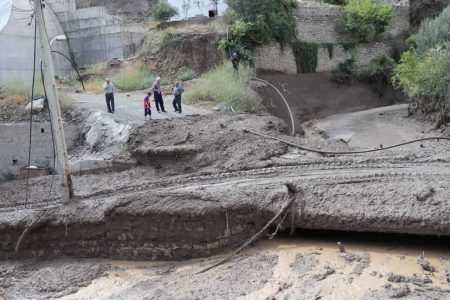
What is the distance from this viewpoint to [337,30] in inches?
1254

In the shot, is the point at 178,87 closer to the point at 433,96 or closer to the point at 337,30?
the point at 433,96

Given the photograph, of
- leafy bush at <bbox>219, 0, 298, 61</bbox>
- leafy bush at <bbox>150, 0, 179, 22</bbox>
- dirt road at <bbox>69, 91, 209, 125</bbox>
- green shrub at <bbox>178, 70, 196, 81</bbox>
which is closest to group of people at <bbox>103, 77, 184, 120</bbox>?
dirt road at <bbox>69, 91, 209, 125</bbox>

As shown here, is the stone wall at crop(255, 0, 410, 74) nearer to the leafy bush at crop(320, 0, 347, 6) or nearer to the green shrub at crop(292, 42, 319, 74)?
the green shrub at crop(292, 42, 319, 74)

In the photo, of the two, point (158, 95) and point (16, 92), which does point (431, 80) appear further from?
point (16, 92)

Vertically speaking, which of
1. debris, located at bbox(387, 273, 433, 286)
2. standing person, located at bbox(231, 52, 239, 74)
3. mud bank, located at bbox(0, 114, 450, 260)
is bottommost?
debris, located at bbox(387, 273, 433, 286)

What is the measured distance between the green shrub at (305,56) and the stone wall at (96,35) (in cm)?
926

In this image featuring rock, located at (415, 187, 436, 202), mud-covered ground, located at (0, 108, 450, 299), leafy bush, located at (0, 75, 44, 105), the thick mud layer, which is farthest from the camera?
the thick mud layer

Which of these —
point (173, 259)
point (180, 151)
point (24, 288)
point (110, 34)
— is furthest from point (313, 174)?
point (110, 34)

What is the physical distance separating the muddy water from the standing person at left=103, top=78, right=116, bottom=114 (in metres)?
8.90

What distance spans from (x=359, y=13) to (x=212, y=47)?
1091 cm

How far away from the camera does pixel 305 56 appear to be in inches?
1170

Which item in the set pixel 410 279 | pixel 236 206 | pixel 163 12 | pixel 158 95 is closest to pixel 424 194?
pixel 410 279

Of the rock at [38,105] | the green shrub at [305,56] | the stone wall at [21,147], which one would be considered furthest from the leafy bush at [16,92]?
the green shrub at [305,56]

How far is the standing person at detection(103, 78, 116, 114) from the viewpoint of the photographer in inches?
692
